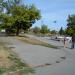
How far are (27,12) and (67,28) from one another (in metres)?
64.0

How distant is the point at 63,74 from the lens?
1306 centimetres

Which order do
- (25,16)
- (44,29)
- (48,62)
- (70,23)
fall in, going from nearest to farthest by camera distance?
(48,62) → (25,16) → (70,23) → (44,29)

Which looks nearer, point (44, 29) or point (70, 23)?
point (70, 23)

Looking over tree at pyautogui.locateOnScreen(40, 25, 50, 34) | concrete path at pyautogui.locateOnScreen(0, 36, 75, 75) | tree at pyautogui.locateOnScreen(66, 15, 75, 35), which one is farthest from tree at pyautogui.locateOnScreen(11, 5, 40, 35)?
tree at pyautogui.locateOnScreen(40, 25, 50, 34)

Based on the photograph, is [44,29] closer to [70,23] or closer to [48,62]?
[70,23]

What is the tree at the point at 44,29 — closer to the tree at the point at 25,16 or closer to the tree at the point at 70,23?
the tree at the point at 70,23

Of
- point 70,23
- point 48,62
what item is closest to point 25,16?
point 48,62

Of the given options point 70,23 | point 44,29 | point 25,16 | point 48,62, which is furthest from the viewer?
point 44,29

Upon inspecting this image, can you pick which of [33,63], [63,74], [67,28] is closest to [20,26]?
[33,63]

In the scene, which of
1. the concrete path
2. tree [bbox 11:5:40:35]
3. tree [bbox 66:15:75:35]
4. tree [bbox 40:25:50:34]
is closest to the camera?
the concrete path

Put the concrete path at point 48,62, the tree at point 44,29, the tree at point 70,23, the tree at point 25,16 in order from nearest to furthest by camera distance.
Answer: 1. the concrete path at point 48,62
2. the tree at point 25,16
3. the tree at point 70,23
4. the tree at point 44,29

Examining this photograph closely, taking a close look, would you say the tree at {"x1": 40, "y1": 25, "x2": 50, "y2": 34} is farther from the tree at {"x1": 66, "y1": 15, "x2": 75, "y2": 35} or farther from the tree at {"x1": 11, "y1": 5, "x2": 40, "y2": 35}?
the tree at {"x1": 11, "y1": 5, "x2": 40, "y2": 35}

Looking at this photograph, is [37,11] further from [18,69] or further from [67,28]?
[67,28]

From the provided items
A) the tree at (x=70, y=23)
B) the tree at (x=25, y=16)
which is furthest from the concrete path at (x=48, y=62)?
the tree at (x=70, y=23)
